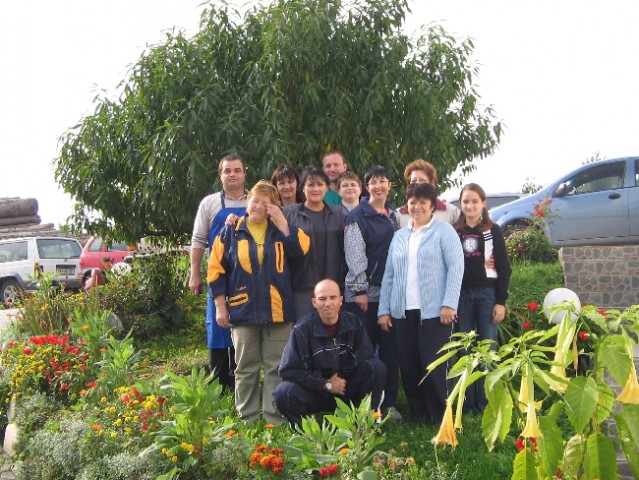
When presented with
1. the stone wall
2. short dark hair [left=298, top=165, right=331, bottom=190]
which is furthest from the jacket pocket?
the stone wall

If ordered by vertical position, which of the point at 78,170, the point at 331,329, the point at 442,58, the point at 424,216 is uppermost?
the point at 442,58

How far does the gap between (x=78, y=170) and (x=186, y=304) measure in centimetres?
212

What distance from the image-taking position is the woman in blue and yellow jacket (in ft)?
17.2

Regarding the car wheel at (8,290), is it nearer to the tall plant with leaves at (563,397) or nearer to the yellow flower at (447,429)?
the yellow flower at (447,429)

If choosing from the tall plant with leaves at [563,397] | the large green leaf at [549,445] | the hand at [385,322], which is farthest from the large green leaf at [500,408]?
the hand at [385,322]

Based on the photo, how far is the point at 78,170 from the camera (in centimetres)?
904

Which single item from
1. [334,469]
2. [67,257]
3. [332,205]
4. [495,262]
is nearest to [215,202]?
[332,205]

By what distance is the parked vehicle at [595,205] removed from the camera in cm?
1082

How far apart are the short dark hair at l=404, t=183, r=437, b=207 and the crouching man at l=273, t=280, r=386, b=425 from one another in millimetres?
830

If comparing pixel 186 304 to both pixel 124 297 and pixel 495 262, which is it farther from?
pixel 495 262

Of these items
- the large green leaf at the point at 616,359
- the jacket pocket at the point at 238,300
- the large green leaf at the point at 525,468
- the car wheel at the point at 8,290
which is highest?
the large green leaf at the point at 616,359

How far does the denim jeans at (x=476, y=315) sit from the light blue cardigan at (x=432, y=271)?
1.58ft

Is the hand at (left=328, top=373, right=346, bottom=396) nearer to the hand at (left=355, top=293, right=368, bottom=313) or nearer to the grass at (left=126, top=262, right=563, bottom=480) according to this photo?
the grass at (left=126, top=262, right=563, bottom=480)

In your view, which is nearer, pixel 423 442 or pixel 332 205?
pixel 423 442
